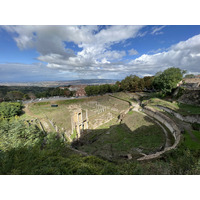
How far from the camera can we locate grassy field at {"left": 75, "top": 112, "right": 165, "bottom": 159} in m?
10.6

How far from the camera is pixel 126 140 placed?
13.1 meters

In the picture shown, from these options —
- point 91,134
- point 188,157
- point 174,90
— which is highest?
point 174,90

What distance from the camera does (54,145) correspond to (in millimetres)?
10281

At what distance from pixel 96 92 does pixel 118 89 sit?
40.9ft

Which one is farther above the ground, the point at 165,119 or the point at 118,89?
the point at 118,89

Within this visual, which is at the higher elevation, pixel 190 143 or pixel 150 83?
pixel 150 83

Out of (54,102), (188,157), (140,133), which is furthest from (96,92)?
(188,157)

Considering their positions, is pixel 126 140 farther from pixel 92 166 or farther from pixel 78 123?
pixel 92 166

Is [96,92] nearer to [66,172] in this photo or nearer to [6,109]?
[6,109]

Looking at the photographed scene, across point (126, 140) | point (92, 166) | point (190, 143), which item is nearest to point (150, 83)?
point (126, 140)

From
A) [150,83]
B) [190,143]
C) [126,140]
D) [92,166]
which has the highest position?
[150,83]

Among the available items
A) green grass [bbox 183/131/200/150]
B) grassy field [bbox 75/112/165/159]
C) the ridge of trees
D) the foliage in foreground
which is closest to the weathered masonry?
grassy field [bbox 75/112/165/159]

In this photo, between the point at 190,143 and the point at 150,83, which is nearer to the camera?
the point at 190,143

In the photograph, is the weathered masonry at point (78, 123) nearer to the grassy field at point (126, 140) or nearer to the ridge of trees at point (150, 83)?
the grassy field at point (126, 140)
